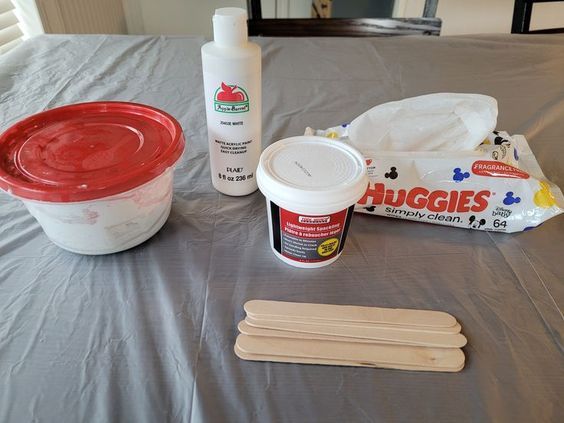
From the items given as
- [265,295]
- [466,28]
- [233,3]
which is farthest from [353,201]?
[466,28]

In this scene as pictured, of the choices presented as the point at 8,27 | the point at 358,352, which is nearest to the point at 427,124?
the point at 358,352

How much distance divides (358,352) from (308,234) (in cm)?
13

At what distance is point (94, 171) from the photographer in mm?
431

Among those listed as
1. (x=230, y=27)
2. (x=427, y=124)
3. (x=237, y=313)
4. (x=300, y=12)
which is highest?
(x=230, y=27)

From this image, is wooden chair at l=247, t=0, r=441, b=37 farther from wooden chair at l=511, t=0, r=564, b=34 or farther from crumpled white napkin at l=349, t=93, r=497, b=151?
crumpled white napkin at l=349, t=93, r=497, b=151

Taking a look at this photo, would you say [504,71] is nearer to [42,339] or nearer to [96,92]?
[96,92]

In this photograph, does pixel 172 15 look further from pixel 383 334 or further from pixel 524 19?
pixel 383 334

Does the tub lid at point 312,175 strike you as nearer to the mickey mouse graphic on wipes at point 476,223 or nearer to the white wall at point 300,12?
the mickey mouse graphic on wipes at point 476,223

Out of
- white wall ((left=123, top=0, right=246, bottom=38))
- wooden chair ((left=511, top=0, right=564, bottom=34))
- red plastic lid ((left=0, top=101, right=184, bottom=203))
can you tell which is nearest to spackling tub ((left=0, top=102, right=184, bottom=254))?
red plastic lid ((left=0, top=101, right=184, bottom=203))

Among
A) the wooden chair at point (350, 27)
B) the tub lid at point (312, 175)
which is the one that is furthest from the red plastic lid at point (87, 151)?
the wooden chair at point (350, 27)

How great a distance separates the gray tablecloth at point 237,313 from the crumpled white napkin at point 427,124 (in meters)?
0.11

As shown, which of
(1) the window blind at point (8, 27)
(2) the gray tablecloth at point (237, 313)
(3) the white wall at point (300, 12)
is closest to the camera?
(2) the gray tablecloth at point (237, 313)

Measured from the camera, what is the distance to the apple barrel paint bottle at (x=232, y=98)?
0.48 metres

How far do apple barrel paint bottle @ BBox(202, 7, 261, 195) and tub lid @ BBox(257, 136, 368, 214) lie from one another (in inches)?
2.7
